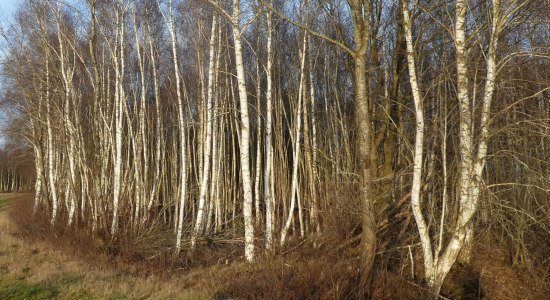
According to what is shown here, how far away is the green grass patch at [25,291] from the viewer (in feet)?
24.8

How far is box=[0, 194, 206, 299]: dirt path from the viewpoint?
7508mm

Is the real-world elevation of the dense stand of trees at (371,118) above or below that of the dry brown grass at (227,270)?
above

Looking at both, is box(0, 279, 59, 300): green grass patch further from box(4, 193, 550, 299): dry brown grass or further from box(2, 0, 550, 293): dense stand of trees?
box(2, 0, 550, 293): dense stand of trees

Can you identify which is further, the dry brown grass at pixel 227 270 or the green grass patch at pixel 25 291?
the green grass patch at pixel 25 291

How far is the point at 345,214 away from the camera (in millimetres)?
10398

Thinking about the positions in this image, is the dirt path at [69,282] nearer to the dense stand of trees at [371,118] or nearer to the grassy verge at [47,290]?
the grassy verge at [47,290]

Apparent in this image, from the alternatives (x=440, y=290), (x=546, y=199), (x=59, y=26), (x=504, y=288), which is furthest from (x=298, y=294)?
(x=59, y=26)

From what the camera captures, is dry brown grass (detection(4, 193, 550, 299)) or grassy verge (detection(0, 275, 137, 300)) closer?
dry brown grass (detection(4, 193, 550, 299))

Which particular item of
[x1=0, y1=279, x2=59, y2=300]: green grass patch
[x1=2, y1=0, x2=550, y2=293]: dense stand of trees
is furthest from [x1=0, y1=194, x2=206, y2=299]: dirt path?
[x1=2, y1=0, x2=550, y2=293]: dense stand of trees

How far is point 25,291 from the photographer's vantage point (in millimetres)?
7789

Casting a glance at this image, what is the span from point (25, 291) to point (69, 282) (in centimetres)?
74

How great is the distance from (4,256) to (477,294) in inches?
413

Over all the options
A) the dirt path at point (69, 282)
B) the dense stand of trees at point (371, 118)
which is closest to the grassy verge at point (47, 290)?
the dirt path at point (69, 282)

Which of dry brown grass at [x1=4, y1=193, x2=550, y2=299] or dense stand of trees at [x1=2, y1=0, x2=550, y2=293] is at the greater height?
dense stand of trees at [x1=2, y1=0, x2=550, y2=293]
